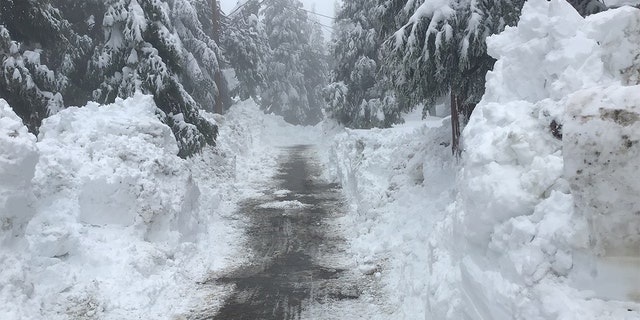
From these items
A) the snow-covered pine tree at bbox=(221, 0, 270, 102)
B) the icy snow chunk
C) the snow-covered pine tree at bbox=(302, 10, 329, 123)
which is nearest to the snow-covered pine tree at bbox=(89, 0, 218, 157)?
the icy snow chunk

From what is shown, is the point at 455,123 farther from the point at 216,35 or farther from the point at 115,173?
the point at 216,35

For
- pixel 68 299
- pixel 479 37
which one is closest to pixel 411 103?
pixel 479 37

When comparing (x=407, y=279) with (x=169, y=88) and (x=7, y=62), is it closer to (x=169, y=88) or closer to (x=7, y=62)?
(x=169, y=88)

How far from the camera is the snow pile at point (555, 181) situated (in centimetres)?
332

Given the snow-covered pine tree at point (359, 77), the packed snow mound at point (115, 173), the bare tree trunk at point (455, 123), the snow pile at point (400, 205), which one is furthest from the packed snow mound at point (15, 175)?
the snow-covered pine tree at point (359, 77)

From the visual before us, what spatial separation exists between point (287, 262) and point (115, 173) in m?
3.34

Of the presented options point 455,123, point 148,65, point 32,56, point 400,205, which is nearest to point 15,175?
point 400,205

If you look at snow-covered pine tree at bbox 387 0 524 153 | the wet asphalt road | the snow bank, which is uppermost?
snow-covered pine tree at bbox 387 0 524 153

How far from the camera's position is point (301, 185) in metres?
17.1

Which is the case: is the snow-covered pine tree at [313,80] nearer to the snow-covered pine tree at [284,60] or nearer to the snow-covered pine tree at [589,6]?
the snow-covered pine tree at [284,60]

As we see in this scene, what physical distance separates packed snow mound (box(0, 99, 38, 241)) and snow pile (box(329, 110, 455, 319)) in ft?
16.5

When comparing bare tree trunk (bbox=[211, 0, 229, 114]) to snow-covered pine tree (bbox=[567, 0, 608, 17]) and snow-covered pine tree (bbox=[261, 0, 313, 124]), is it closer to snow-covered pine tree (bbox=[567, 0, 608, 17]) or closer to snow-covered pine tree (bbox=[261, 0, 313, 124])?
snow-covered pine tree (bbox=[261, 0, 313, 124])

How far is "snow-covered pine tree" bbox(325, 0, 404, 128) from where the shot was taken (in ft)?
75.6

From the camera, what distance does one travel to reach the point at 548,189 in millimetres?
4113
